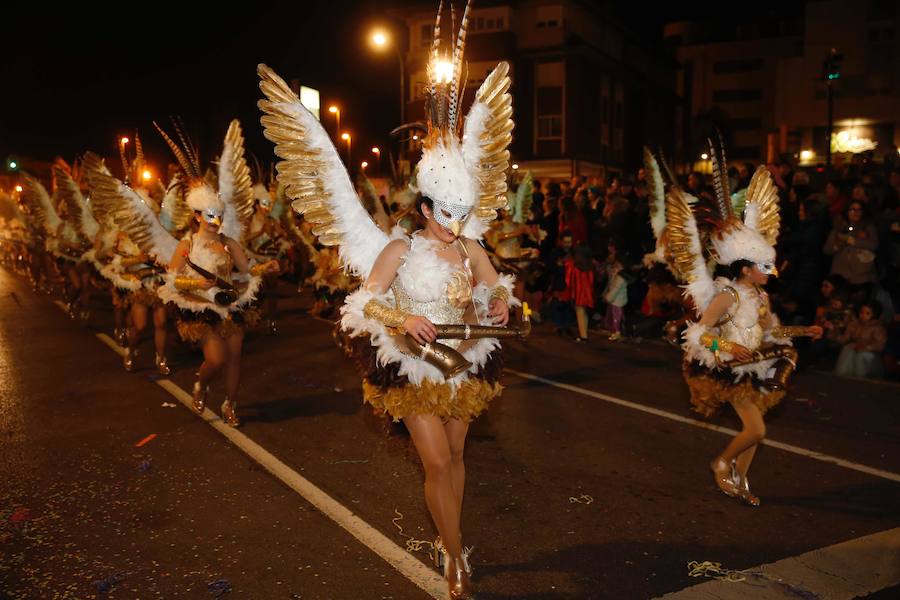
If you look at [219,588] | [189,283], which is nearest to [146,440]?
[189,283]

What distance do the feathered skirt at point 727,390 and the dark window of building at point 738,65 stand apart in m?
67.0

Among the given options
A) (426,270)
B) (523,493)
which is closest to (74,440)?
(523,493)

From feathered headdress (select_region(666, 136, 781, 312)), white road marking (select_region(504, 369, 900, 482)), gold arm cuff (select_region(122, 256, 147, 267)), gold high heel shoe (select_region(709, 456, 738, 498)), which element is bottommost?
white road marking (select_region(504, 369, 900, 482))

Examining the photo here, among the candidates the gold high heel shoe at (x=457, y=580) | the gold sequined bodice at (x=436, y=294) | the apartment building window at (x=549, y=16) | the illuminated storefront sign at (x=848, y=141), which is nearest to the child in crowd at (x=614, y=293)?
the gold sequined bodice at (x=436, y=294)

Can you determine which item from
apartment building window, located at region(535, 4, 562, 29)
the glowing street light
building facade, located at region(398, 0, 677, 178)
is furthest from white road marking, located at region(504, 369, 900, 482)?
apartment building window, located at region(535, 4, 562, 29)

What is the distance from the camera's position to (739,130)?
227 feet

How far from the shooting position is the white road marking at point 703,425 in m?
6.18

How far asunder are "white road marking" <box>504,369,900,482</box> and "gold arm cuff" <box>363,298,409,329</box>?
4.11 m

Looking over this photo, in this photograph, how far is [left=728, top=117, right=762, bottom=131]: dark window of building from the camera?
2670 inches

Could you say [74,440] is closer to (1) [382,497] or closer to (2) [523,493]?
(1) [382,497]

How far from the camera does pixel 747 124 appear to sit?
68250mm

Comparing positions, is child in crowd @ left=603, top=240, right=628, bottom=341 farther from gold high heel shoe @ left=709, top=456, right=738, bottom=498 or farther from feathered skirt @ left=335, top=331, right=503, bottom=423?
feathered skirt @ left=335, top=331, right=503, bottom=423

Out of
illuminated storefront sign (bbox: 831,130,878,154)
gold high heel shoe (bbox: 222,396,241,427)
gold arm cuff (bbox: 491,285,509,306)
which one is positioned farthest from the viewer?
illuminated storefront sign (bbox: 831,130,878,154)

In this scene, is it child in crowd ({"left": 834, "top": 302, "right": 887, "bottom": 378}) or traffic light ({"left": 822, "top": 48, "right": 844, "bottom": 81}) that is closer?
child in crowd ({"left": 834, "top": 302, "right": 887, "bottom": 378})
